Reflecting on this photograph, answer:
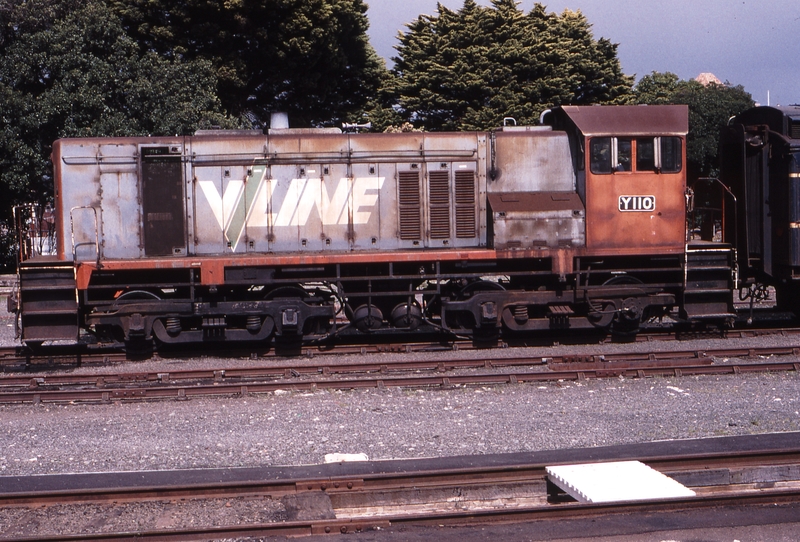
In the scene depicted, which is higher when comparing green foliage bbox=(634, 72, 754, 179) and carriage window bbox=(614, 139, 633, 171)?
green foliage bbox=(634, 72, 754, 179)

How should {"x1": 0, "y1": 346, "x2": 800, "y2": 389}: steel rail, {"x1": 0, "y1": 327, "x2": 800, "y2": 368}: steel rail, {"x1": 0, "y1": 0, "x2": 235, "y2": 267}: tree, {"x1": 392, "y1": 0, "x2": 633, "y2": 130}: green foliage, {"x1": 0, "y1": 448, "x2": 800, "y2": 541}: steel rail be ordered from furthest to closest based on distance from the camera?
{"x1": 392, "y1": 0, "x2": 633, "y2": 130}: green foliage → {"x1": 0, "y1": 0, "x2": 235, "y2": 267}: tree → {"x1": 0, "y1": 327, "x2": 800, "y2": 368}: steel rail → {"x1": 0, "y1": 346, "x2": 800, "y2": 389}: steel rail → {"x1": 0, "y1": 448, "x2": 800, "y2": 541}: steel rail

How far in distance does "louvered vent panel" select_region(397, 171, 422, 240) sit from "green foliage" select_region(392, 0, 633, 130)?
71.8 feet

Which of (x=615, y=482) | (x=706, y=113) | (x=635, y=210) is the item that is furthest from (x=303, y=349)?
(x=706, y=113)

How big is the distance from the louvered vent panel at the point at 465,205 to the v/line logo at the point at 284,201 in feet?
4.22

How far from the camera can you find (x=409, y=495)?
6.34m

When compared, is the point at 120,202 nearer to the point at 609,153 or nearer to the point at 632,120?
the point at 609,153

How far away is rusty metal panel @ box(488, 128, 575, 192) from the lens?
511 inches

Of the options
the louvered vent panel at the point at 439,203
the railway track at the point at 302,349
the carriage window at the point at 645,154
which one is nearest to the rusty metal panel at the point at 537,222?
the louvered vent panel at the point at 439,203

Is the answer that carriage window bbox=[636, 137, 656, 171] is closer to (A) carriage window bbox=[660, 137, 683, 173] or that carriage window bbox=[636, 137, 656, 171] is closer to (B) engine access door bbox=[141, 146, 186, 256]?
(A) carriage window bbox=[660, 137, 683, 173]

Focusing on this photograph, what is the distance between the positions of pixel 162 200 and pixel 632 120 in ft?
24.9

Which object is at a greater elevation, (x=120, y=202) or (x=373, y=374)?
(x=120, y=202)

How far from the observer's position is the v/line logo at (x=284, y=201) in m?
12.6

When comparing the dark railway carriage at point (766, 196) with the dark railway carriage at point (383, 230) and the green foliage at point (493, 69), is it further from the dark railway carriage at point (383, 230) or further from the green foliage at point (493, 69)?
the green foliage at point (493, 69)

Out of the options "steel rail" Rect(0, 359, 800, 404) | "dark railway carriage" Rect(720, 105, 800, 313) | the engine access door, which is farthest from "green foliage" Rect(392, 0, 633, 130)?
"steel rail" Rect(0, 359, 800, 404)
